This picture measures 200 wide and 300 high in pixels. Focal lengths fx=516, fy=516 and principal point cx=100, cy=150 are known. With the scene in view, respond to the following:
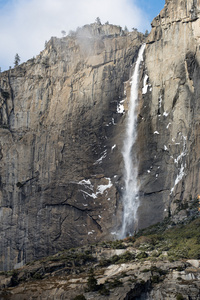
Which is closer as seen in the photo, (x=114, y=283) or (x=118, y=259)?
(x=114, y=283)

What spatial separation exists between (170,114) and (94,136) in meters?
14.6

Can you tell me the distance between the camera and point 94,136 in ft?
308

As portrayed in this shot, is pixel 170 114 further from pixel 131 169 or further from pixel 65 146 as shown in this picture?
pixel 65 146

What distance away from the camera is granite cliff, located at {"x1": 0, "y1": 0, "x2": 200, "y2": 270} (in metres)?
86.5

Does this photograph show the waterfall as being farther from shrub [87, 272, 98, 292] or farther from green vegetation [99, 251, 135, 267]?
shrub [87, 272, 98, 292]

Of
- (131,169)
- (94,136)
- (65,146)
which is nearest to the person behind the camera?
(131,169)

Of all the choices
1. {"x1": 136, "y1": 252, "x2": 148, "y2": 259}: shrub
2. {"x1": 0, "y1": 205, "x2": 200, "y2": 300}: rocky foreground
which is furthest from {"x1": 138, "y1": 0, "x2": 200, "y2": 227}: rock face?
{"x1": 136, "y1": 252, "x2": 148, "y2": 259}: shrub

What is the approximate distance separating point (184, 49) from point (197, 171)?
22406mm

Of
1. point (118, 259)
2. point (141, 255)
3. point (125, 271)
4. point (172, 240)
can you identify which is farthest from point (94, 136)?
point (125, 271)

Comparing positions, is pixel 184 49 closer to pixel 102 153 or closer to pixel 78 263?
pixel 102 153

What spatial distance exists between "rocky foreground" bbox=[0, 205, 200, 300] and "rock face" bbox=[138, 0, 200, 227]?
657 cm

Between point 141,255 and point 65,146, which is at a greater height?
point 65,146

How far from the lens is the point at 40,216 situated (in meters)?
92.6

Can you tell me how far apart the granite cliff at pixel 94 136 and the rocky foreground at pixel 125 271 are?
10463 millimetres
